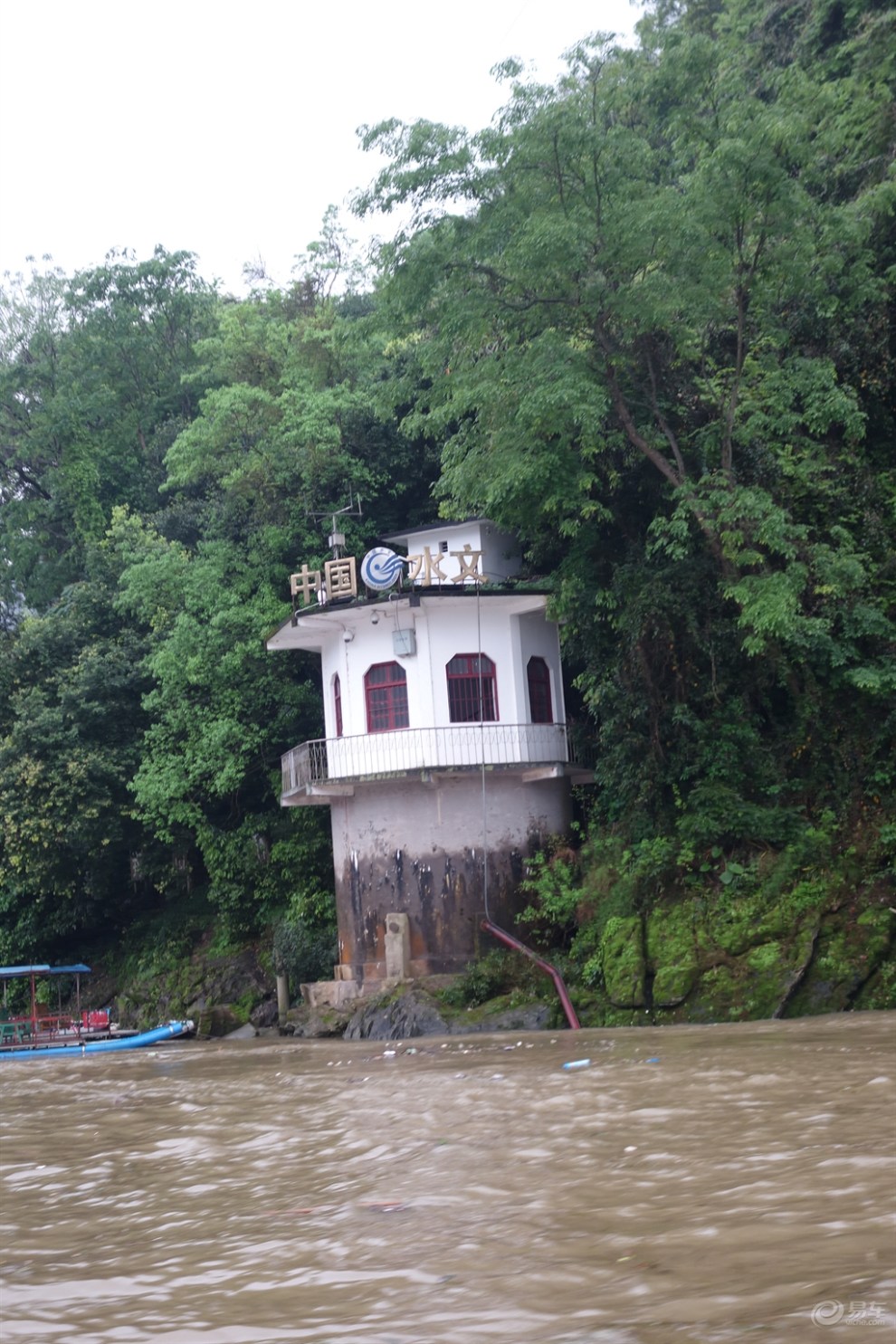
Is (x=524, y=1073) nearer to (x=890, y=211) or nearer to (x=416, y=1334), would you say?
(x=416, y=1334)

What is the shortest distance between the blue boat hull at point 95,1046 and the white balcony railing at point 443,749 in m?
5.63

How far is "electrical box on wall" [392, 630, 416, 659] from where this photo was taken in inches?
958

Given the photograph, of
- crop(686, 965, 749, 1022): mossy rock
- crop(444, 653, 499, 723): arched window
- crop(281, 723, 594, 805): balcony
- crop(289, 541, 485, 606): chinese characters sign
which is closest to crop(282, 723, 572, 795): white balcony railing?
crop(281, 723, 594, 805): balcony

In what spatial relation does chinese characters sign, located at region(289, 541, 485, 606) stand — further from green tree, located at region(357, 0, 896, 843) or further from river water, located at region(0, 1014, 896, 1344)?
river water, located at region(0, 1014, 896, 1344)

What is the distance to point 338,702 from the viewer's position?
26.2 m

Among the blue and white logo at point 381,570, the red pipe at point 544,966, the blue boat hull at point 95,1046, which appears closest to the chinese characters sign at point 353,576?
the blue and white logo at point 381,570

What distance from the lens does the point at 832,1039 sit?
44.2ft

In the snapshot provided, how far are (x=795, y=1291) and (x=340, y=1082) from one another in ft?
33.7

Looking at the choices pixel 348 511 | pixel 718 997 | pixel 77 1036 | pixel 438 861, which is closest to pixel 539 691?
pixel 438 861

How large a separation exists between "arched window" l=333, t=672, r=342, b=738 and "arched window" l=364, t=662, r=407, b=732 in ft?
3.22

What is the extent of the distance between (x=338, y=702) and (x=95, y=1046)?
27.6 feet

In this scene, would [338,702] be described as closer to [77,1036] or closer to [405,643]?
[405,643]

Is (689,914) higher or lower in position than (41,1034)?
higher

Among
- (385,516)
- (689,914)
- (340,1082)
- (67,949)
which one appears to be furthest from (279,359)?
(340,1082)
